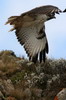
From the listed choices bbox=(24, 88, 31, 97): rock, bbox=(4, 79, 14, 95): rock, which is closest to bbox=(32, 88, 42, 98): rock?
bbox=(24, 88, 31, 97): rock

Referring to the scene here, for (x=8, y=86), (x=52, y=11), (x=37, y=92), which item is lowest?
(x=37, y=92)

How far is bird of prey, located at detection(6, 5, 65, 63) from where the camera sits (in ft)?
30.6

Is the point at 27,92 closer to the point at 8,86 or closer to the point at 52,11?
the point at 8,86

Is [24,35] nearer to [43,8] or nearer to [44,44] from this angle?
[44,44]

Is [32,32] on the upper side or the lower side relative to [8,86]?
upper

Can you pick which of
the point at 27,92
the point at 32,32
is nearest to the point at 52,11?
the point at 32,32

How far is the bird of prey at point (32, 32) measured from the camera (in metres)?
9.34

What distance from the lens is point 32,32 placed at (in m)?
10.3

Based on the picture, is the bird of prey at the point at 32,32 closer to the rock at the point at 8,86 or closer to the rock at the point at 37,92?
the rock at the point at 8,86

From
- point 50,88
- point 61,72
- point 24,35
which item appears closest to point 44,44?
point 24,35

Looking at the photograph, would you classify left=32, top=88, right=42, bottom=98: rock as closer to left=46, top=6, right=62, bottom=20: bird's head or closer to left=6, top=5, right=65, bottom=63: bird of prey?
left=6, top=5, right=65, bottom=63: bird of prey

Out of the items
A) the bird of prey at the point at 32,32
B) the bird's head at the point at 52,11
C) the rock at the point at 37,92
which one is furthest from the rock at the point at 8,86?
the bird's head at the point at 52,11

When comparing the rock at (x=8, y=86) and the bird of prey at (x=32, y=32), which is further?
the rock at (x=8, y=86)

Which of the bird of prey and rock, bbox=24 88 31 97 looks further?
rock, bbox=24 88 31 97
